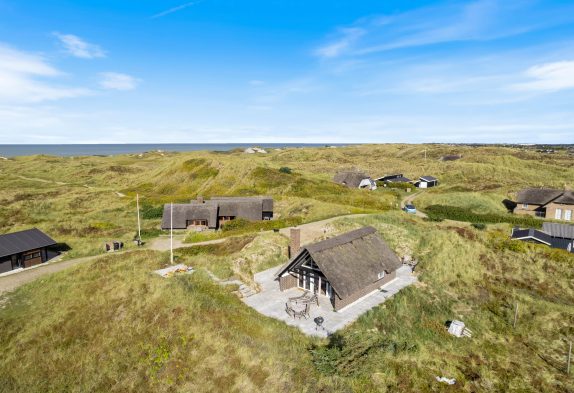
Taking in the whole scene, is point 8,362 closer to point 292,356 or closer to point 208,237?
point 292,356

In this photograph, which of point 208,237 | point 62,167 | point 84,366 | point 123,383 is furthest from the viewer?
point 62,167

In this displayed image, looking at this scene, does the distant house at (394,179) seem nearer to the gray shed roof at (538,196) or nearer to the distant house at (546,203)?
the distant house at (546,203)

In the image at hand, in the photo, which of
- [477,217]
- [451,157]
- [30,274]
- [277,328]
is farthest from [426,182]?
[30,274]

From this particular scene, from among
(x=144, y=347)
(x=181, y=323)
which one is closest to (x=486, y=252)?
(x=181, y=323)

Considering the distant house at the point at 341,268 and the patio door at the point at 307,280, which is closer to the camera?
the distant house at the point at 341,268

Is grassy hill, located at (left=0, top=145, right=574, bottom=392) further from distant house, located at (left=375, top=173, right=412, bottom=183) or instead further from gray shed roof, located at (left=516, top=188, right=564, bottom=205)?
distant house, located at (left=375, top=173, right=412, bottom=183)

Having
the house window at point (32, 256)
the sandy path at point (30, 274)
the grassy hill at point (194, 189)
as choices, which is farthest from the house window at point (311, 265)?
the house window at point (32, 256)

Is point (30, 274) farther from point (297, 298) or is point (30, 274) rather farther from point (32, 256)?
point (297, 298)
